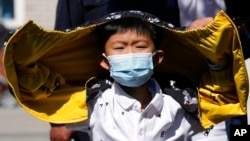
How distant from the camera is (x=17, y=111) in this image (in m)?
10.9

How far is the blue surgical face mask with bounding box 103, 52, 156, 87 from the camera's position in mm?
3660

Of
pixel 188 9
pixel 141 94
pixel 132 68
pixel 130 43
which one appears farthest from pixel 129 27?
Answer: pixel 188 9

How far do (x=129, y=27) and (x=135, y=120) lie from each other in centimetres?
36

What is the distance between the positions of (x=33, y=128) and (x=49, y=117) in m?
5.48

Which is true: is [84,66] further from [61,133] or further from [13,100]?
[13,100]

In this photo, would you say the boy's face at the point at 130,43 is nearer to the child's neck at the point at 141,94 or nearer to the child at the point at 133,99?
the child at the point at 133,99

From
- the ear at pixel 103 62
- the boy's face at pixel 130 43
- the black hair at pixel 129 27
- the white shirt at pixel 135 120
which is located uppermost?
the black hair at pixel 129 27

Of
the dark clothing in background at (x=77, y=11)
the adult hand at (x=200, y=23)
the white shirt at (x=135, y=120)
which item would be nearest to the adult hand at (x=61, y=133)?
the dark clothing in background at (x=77, y=11)

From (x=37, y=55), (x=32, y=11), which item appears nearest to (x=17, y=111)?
(x=32, y=11)

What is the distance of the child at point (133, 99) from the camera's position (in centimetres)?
369

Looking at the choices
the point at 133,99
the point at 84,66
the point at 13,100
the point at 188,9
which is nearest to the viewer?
the point at 133,99

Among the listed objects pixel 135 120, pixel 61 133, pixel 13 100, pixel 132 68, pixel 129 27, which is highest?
pixel 129 27

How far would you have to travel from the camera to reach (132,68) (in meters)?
3.67

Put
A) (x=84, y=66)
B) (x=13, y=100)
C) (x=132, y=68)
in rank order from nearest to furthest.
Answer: (x=132, y=68) → (x=84, y=66) → (x=13, y=100)
